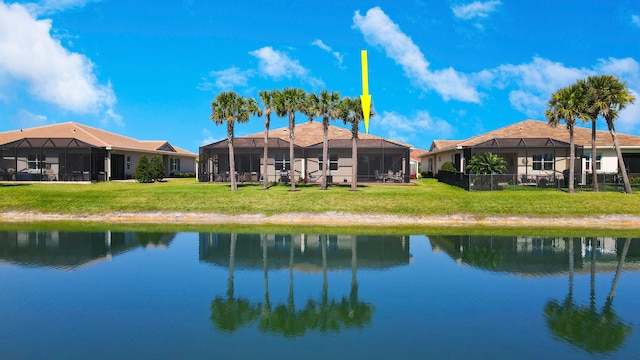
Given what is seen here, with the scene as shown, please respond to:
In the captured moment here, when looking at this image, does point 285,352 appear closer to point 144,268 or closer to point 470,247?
point 144,268

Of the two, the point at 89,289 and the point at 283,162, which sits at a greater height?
the point at 283,162

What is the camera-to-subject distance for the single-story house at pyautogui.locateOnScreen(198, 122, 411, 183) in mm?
38875

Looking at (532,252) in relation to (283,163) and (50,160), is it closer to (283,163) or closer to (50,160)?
(283,163)

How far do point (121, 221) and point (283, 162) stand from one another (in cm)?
1670

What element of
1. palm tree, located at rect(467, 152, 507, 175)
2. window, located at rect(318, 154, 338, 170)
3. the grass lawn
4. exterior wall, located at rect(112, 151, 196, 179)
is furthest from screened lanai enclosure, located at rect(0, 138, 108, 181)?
palm tree, located at rect(467, 152, 507, 175)

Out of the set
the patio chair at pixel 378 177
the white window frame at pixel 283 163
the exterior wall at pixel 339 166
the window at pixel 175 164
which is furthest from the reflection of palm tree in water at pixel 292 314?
the window at pixel 175 164

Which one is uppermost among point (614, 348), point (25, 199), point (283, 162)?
point (283, 162)

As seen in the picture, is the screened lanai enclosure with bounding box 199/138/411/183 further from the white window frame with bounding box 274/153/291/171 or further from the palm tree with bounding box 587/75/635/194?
the palm tree with bounding box 587/75/635/194

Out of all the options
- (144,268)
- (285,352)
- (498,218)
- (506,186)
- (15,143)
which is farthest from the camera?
(15,143)

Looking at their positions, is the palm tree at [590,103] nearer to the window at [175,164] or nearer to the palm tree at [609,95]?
the palm tree at [609,95]

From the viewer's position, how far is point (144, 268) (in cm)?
1512

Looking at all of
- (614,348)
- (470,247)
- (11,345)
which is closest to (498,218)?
(470,247)

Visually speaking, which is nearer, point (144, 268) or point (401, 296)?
point (401, 296)

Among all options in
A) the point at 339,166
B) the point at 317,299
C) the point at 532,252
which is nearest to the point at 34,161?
the point at 339,166
